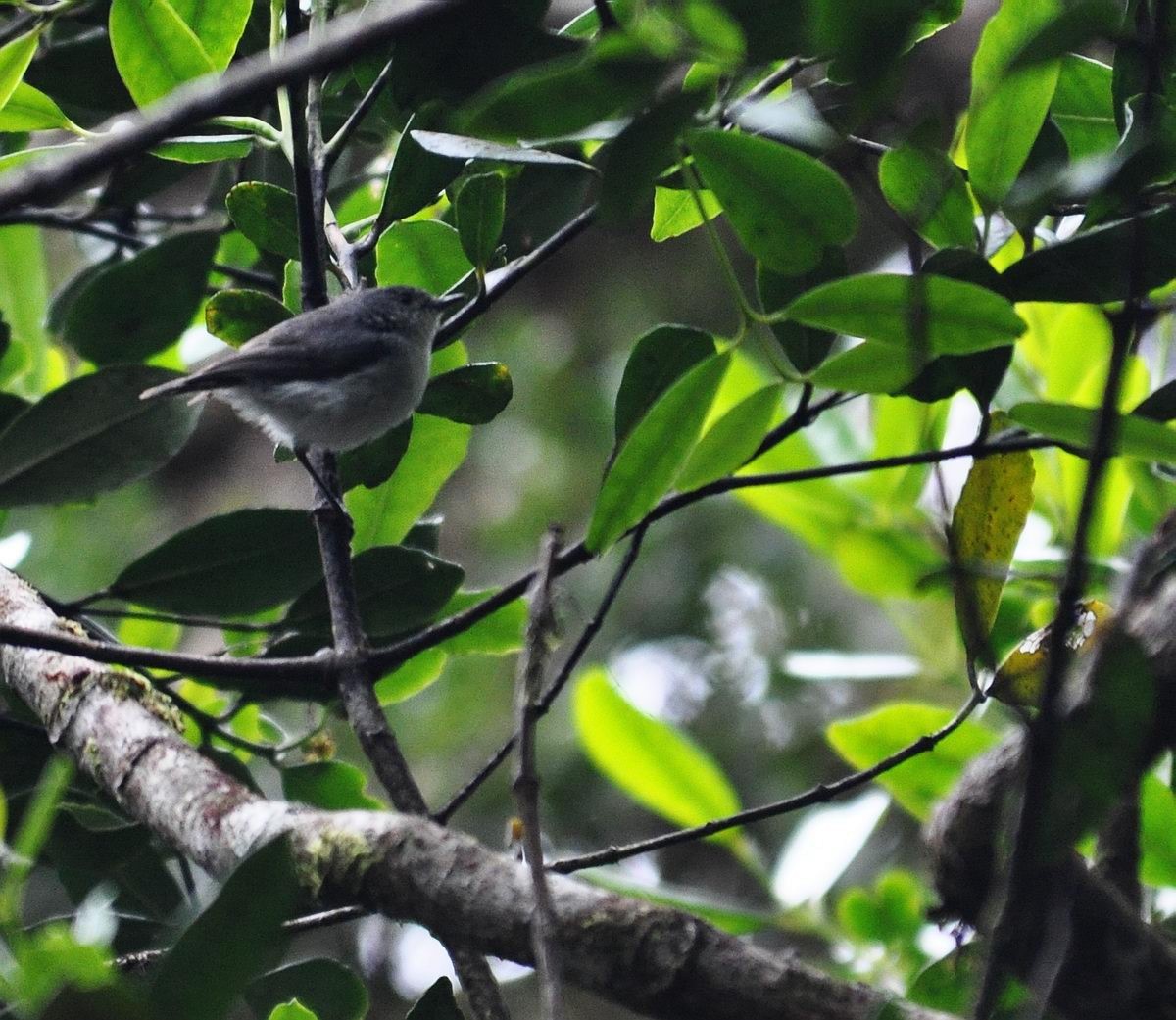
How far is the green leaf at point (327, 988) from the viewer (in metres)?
1.42

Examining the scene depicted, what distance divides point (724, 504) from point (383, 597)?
192 inches

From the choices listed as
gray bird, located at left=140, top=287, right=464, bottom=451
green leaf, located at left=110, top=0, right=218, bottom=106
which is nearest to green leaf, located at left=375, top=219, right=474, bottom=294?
gray bird, located at left=140, top=287, right=464, bottom=451

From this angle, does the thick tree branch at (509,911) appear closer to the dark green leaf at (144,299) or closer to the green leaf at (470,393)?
the green leaf at (470,393)

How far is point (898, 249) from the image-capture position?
20.6 ft

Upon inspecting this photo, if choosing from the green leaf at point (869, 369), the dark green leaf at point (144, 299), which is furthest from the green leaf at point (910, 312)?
the dark green leaf at point (144, 299)

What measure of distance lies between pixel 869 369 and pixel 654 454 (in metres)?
0.21

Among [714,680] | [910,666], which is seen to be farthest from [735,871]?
[910,666]

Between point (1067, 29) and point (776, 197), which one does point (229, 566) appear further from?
point (1067, 29)

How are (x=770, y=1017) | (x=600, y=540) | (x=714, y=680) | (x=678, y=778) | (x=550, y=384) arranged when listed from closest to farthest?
(x=770, y=1017) < (x=600, y=540) < (x=678, y=778) < (x=714, y=680) < (x=550, y=384)

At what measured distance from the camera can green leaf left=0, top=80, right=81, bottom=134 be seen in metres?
1.65

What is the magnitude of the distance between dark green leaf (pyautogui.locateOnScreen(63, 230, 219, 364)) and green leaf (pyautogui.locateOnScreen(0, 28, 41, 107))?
483 mm

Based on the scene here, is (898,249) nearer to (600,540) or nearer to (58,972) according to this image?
(600,540)

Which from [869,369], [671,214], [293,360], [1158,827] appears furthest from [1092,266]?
[293,360]

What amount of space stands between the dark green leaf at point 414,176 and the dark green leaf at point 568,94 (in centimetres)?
60
